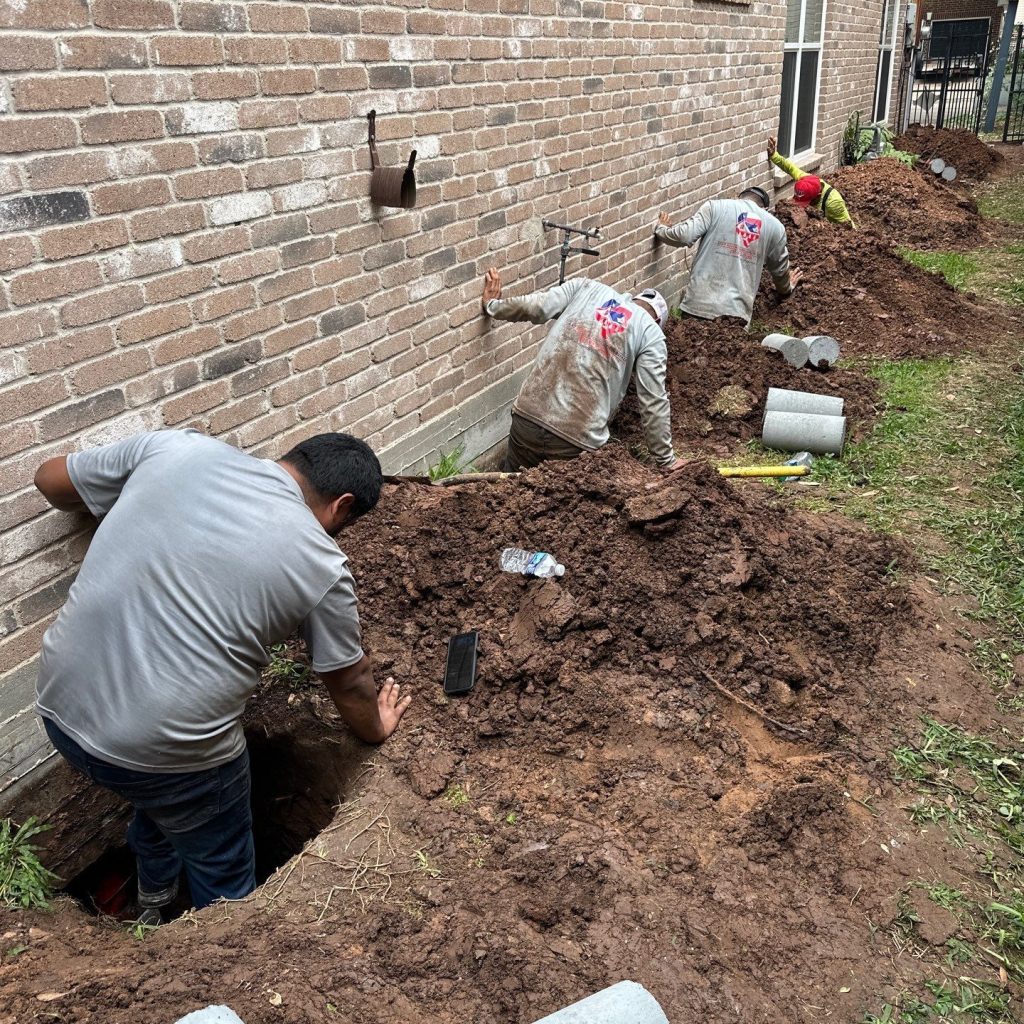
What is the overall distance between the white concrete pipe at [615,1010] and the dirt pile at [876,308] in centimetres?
691

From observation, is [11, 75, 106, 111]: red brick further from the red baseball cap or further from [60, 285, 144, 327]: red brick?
the red baseball cap

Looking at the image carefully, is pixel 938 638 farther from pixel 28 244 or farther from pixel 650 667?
pixel 28 244

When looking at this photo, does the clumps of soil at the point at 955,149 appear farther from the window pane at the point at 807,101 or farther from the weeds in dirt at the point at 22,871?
the weeds in dirt at the point at 22,871

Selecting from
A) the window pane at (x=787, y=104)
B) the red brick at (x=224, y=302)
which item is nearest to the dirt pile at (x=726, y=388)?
the red brick at (x=224, y=302)

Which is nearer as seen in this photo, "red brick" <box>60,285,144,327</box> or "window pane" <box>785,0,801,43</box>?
"red brick" <box>60,285,144,327</box>

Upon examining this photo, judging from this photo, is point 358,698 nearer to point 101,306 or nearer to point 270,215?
point 101,306

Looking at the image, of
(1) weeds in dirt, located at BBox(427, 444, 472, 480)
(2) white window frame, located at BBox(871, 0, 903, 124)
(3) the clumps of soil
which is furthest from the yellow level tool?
(3) the clumps of soil

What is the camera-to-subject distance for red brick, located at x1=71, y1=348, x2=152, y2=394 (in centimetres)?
291

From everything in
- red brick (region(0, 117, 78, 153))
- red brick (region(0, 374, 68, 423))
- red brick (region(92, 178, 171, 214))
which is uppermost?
red brick (region(0, 117, 78, 153))

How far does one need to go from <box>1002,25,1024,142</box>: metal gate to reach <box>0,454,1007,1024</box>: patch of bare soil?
19.9 meters

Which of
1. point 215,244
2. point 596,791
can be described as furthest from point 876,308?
point 215,244

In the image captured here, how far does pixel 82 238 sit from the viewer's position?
284cm

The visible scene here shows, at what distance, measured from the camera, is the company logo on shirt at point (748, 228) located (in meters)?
Result: 7.35

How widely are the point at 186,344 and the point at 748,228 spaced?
18.1 ft
